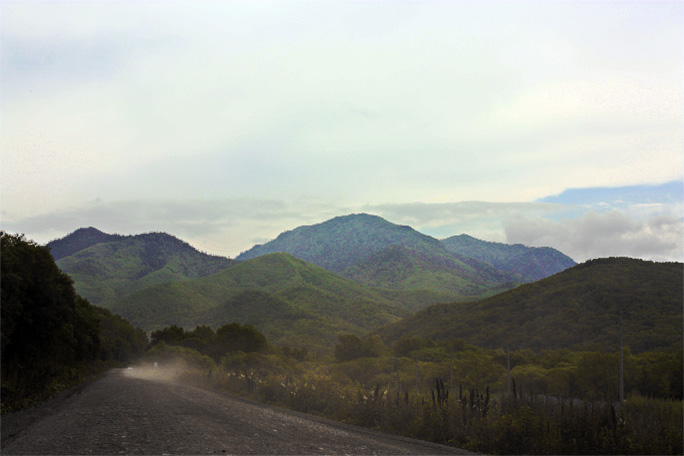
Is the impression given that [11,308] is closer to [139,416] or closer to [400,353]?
[139,416]

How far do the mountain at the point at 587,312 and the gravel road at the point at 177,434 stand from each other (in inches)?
4064

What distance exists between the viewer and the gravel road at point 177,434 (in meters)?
13.3

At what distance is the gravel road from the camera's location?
13.3 meters

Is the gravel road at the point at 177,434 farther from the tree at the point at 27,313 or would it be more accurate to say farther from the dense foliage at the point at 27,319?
the tree at the point at 27,313

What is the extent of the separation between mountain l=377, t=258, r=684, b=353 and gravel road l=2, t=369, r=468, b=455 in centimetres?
10323

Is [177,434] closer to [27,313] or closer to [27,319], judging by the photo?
[27,319]

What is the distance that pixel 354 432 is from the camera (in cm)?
2019

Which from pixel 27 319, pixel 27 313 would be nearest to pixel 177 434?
pixel 27 319

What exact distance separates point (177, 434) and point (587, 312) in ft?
463

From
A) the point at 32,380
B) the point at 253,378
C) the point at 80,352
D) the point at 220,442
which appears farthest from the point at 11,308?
the point at 80,352

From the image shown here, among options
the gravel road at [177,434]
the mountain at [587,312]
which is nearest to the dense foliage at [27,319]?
the gravel road at [177,434]

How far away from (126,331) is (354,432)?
16257 cm

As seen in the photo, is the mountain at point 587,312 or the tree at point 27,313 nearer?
the tree at point 27,313

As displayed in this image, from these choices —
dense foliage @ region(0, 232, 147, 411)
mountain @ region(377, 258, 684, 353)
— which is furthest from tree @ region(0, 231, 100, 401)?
mountain @ region(377, 258, 684, 353)
